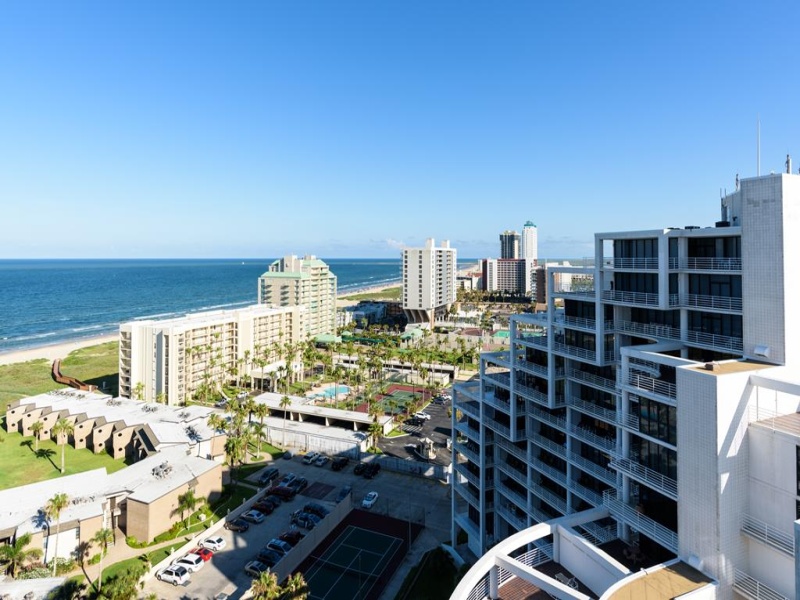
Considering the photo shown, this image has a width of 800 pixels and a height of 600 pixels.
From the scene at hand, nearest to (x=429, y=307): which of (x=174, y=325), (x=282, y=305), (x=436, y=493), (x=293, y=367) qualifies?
(x=282, y=305)

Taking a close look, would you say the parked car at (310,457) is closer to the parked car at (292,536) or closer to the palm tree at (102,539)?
the parked car at (292,536)

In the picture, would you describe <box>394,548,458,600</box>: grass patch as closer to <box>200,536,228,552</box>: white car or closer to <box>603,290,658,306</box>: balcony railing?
<box>200,536,228,552</box>: white car

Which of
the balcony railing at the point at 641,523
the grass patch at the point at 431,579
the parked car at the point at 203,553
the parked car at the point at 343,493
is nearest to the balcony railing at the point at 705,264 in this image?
the balcony railing at the point at 641,523

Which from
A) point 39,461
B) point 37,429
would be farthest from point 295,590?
point 37,429

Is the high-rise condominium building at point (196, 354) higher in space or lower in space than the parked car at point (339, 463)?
higher

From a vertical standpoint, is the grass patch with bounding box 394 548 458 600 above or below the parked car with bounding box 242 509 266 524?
below

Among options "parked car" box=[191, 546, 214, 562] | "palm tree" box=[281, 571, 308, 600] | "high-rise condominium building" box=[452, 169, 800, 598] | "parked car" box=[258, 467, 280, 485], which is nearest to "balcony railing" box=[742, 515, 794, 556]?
"high-rise condominium building" box=[452, 169, 800, 598]
